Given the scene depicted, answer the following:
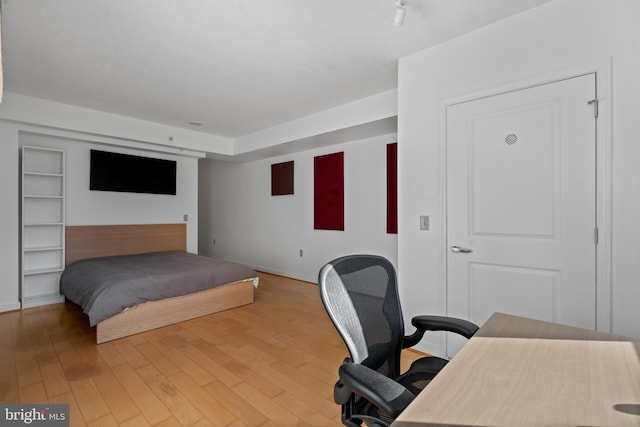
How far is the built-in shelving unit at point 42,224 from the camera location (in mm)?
3828

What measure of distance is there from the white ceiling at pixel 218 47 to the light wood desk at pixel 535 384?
208 centimetres

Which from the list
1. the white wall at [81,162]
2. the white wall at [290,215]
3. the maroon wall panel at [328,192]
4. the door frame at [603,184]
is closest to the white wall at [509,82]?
the door frame at [603,184]

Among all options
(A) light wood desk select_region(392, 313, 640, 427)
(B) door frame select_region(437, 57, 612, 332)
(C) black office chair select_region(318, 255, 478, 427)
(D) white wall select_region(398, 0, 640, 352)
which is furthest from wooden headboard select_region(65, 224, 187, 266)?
(B) door frame select_region(437, 57, 612, 332)

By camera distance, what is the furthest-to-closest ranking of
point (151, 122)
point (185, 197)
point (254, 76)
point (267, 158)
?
point (267, 158) → point (185, 197) → point (151, 122) → point (254, 76)

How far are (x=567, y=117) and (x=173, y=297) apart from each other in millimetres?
3821

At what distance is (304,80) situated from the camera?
3211 mm

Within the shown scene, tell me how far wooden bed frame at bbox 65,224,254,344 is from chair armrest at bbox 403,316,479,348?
2777 mm

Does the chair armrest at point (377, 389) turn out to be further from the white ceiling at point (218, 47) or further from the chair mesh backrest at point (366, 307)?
the white ceiling at point (218, 47)

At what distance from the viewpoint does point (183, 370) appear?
7.79 ft

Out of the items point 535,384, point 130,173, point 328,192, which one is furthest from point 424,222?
point 130,173

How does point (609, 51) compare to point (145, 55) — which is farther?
point (145, 55)

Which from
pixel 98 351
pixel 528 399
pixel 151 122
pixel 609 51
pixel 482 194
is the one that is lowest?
pixel 98 351

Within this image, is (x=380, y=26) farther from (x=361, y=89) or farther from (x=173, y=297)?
(x=173, y=297)

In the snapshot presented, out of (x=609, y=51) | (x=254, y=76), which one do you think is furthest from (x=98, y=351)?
(x=609, y=51)
